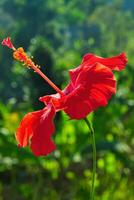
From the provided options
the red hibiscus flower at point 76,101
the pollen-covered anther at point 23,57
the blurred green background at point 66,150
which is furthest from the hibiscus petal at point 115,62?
the blurred green background at point 66,150

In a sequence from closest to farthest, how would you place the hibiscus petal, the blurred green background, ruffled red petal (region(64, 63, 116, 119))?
ruffled red petal (region(64, 63, 116, 119)) < the hibiscus petal < the blurred green background

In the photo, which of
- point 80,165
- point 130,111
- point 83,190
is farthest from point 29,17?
point 83,190

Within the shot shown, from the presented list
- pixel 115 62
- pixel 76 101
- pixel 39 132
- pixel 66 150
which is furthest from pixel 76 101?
pixel 66 150

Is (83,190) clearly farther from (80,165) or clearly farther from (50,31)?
(50,31)

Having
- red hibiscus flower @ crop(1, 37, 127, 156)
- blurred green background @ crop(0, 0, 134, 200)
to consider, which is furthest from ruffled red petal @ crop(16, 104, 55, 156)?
blurred green background @ crop(0, 0, 134, 200)

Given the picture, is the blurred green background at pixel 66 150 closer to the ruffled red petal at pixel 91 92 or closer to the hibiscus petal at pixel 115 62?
the hibiscus petal at pixel 115 62

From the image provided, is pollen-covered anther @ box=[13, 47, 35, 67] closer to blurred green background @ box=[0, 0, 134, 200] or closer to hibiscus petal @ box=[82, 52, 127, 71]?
hibiscus petal @ box=[82, 52, 127, 71]

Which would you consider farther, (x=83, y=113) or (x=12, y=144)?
(x=12, y=144)

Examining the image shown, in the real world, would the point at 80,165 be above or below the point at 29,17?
below
